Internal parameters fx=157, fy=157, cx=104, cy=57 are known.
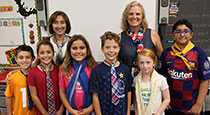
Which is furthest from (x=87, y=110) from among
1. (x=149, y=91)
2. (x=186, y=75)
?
(x=186, y=75)

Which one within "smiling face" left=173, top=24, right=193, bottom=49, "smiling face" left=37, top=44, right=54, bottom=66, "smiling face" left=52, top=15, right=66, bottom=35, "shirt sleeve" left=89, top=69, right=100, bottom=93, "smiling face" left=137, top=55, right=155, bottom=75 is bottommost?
"shirt sleeve" left=89, top=69, right=100, bottom=93

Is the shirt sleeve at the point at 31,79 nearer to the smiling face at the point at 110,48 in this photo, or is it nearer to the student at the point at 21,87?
the student at the point at 21,87

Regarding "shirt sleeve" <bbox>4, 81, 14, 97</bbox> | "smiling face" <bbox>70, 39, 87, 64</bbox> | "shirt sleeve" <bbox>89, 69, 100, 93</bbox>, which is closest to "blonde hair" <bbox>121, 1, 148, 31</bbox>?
"smiling face" <bbox>70, 39, 87, 64</bbox>

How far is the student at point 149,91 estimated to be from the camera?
4.45ft

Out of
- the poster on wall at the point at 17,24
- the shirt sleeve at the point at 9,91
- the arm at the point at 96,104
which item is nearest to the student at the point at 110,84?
the arm at the point at 96,104

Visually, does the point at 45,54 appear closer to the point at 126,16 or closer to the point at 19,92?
the point at 19,92

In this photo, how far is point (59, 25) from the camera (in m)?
1.61

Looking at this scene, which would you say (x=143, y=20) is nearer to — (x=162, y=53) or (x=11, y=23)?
(x=162, y=53)

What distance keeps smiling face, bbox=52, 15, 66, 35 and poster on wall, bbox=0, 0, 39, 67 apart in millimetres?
790

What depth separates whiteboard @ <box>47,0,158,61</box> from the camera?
2.03 meters

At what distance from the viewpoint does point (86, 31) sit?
6.98 ft

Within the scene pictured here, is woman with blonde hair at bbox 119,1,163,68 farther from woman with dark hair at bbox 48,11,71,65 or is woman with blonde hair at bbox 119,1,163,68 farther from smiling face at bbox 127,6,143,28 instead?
woman with dark hair at bbox 48,11,71,65

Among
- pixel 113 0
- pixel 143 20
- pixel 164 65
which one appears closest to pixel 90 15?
pixel 113 0

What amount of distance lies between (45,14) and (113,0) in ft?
3.07
